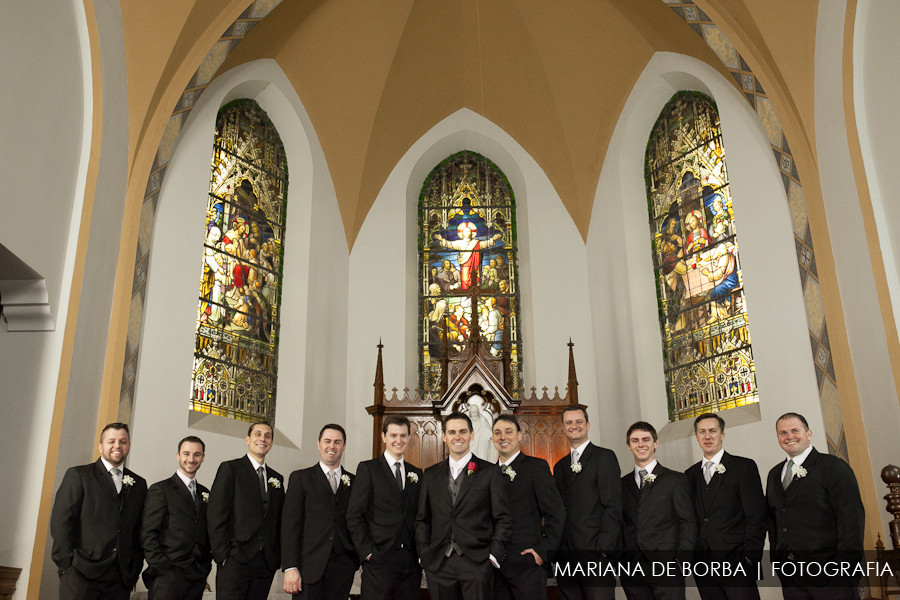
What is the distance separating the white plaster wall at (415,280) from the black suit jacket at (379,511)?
446 cm

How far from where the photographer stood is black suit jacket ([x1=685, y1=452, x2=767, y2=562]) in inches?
191

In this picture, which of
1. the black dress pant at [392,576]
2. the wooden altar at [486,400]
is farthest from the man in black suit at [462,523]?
the wooden altar at [486,400]

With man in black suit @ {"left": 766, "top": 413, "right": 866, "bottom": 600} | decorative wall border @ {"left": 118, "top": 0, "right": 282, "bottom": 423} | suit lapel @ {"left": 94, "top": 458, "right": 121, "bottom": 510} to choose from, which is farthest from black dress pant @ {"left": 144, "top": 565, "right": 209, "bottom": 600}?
man in black suit @ {"left": 766, "top": 413, "right": 866, "bottom": 600}

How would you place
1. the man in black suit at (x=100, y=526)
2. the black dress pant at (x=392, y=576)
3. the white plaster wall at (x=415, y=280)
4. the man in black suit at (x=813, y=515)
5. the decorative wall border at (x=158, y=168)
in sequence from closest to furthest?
the man in black suit at (x=813, y=515) → the black dress pant at (x=392, y=576) → the man in black suit at (x=100, y=526) → the decorative wall border at (x=158, y=168) → the white plaster wall at (x=415, y=280)

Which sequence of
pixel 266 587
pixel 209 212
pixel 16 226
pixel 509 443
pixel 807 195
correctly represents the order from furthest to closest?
pixel 209 212, pixel 807 195, pixel 16 226, pixel 266 587, pixel 509 443

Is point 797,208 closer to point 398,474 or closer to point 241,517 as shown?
point 398,474

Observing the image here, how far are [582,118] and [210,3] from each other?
184 inches

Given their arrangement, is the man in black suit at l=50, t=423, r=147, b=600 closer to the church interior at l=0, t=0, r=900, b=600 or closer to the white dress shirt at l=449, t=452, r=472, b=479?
the church interior at l=0, t=0, r=900, b=600

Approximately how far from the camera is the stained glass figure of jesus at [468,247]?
1048 cm

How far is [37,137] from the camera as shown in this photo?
5.92 m

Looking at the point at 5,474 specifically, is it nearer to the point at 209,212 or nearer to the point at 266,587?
the point at 266,587

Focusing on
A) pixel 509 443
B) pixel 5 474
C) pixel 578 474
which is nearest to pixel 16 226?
pixel 5 474

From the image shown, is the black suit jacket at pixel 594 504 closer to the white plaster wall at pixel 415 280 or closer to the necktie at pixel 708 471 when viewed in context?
the necktie at pixel 708 471

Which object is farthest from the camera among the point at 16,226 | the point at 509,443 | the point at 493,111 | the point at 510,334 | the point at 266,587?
the point at 493,111
